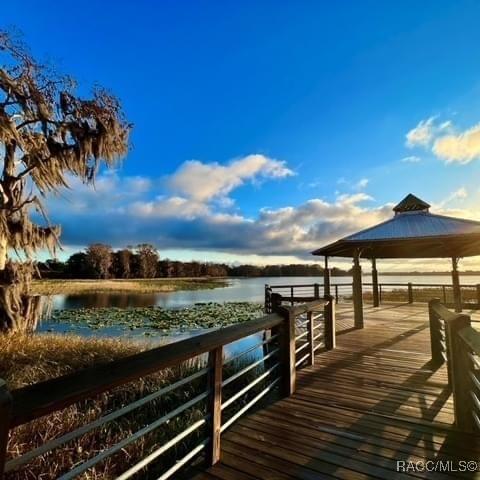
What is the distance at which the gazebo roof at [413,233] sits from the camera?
7943mm

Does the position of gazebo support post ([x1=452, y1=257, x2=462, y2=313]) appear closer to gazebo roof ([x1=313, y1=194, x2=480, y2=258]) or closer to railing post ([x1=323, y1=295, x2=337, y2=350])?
gazebo roof ([x1=313, y1=194, x2=480, y2=258])

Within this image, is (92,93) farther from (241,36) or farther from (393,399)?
(393,399)

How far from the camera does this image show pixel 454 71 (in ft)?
20.8

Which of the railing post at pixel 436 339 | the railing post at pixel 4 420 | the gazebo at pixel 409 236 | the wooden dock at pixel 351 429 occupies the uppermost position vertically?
the gazebo at pixel 409 236

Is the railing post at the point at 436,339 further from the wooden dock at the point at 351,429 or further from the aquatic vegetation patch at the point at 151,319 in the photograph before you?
the aquatic vegetation patch at the point at 151,319

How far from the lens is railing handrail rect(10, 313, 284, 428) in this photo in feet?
4.10

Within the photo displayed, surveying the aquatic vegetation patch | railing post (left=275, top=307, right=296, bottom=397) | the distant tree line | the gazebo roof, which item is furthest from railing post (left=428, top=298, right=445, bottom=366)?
the distant tree line

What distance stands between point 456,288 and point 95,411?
10.4m

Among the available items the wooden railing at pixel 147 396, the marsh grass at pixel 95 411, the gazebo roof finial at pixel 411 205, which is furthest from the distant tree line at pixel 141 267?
the wooden railing at pixel 147 396

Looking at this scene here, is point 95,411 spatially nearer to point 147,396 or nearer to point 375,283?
point 147,396

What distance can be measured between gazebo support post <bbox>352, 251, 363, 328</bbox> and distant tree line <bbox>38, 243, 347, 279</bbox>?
1207 inches

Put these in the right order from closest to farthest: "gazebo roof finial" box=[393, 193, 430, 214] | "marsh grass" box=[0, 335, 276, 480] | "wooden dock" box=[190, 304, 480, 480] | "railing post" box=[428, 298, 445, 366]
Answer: "wooden dock" box=[190, 304, 480, 480], "marsh grass" box=[0, 335, 276, 480], "railing post" box=[428, 298, 445, 366], "gazebo roof finial" box=[393, 193, 430, 214]

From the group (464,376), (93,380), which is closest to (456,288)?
(464,376)

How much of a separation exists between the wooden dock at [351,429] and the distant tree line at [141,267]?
35294 mm
